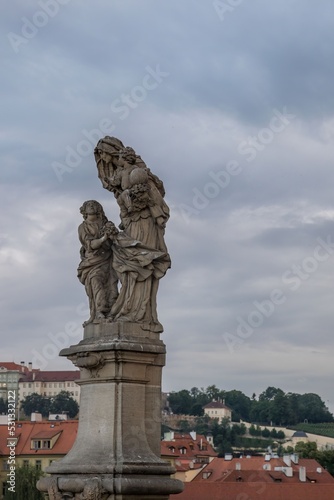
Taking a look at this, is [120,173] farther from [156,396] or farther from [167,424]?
[167,424]

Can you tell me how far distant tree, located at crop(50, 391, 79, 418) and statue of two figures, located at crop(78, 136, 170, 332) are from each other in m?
136

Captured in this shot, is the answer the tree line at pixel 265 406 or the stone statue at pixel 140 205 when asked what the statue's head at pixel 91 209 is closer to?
the stone statue at pixel 140 205

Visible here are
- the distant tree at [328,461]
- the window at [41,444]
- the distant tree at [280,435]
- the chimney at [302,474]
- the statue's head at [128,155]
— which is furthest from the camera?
the distant tree at [280,435]

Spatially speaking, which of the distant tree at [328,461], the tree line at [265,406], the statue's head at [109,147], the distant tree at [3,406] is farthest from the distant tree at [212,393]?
the statue's head at [109,147]

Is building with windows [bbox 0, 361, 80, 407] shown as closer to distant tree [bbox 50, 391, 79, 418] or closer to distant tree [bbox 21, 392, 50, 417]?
distant tree [bbox 21, 392, 50, 417]

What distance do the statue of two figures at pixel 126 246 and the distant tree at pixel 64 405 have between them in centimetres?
13624

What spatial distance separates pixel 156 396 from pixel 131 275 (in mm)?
1324

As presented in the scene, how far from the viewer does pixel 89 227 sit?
11680mm

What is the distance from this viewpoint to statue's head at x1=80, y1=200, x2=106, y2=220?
11758 mm

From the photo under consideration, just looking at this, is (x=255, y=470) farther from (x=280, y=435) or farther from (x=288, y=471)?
(x=280, y=435)

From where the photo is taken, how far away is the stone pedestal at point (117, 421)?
1057cm

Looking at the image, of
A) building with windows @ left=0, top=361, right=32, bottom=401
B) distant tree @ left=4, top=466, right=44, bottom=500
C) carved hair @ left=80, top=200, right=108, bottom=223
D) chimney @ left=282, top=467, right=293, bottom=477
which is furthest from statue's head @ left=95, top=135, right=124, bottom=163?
building with windows @ left=0, top=361, right=32, bottom=401

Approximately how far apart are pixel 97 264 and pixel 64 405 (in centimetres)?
14404

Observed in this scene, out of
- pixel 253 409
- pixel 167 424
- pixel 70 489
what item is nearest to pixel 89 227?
pixel 70 489
